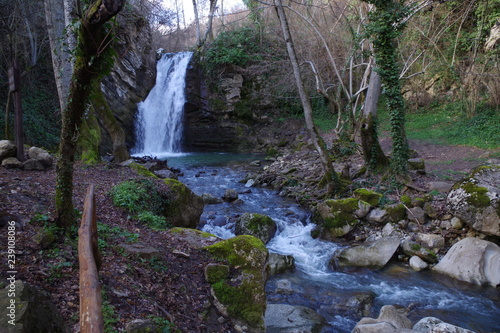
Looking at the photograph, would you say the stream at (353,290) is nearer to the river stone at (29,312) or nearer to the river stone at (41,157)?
the river stone at (29,312)

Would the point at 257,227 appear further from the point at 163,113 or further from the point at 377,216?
the point at 163,113

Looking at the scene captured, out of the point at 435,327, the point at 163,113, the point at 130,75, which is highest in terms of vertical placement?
the point at 130,75

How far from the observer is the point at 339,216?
7.82m

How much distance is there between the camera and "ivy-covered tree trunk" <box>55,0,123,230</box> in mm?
2537

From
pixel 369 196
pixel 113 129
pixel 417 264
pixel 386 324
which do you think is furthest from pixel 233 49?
pixel 386 324

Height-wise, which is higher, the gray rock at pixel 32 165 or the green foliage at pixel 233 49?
the green foliage at pixel 233 49

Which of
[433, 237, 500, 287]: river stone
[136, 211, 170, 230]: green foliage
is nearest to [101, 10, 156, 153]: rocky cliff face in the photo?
[136, 211, 170, 230]: green foliage

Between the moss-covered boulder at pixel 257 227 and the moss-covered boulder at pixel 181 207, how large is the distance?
108 centimetres

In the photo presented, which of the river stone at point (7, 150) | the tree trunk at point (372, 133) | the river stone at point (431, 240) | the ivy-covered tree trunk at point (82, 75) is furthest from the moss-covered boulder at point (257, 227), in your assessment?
the river stone at point (7, 150)

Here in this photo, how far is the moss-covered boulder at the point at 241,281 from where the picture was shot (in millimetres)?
3676

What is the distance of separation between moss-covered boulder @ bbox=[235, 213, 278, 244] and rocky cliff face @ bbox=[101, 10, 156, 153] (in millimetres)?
10837

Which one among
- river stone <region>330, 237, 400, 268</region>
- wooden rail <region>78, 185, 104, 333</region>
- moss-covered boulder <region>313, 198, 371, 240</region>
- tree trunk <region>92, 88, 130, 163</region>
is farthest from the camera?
tree trunk <region>92, 88, 130, 163</region>

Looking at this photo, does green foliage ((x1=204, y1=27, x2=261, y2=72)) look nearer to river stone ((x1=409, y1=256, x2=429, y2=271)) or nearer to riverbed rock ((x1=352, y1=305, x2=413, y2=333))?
river stone ((x1=409, y1=256, x2=429, y2=271))

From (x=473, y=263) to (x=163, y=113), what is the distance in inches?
756
